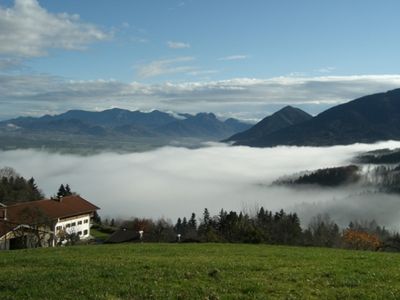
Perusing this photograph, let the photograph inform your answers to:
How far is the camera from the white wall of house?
9769 centimetres

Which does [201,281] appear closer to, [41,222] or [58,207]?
[41,222]

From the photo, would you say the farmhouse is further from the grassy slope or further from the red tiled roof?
the grassy slope

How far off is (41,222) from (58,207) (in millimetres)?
26121

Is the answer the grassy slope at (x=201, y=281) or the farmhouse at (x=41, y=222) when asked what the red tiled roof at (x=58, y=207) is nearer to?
the farmhouse at (x=41, y=222)

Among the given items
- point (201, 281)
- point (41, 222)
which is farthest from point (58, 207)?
point (201, 281)

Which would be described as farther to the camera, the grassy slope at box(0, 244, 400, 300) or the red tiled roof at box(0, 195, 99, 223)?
the red tiled roof at box(0, 195, 99, 223)

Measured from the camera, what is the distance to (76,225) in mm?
105438

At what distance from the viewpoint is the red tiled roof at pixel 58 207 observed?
84938 mm

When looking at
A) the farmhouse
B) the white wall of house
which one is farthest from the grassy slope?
the white wall of house

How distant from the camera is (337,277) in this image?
16.7m

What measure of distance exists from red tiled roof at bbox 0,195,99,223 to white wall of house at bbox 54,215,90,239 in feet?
4.47

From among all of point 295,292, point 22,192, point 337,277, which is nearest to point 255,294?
point 295,292

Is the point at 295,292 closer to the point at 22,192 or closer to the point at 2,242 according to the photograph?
the point at 2,242

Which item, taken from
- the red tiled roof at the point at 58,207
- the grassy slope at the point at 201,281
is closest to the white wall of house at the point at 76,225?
the red tiled roof at the point at 58,207
